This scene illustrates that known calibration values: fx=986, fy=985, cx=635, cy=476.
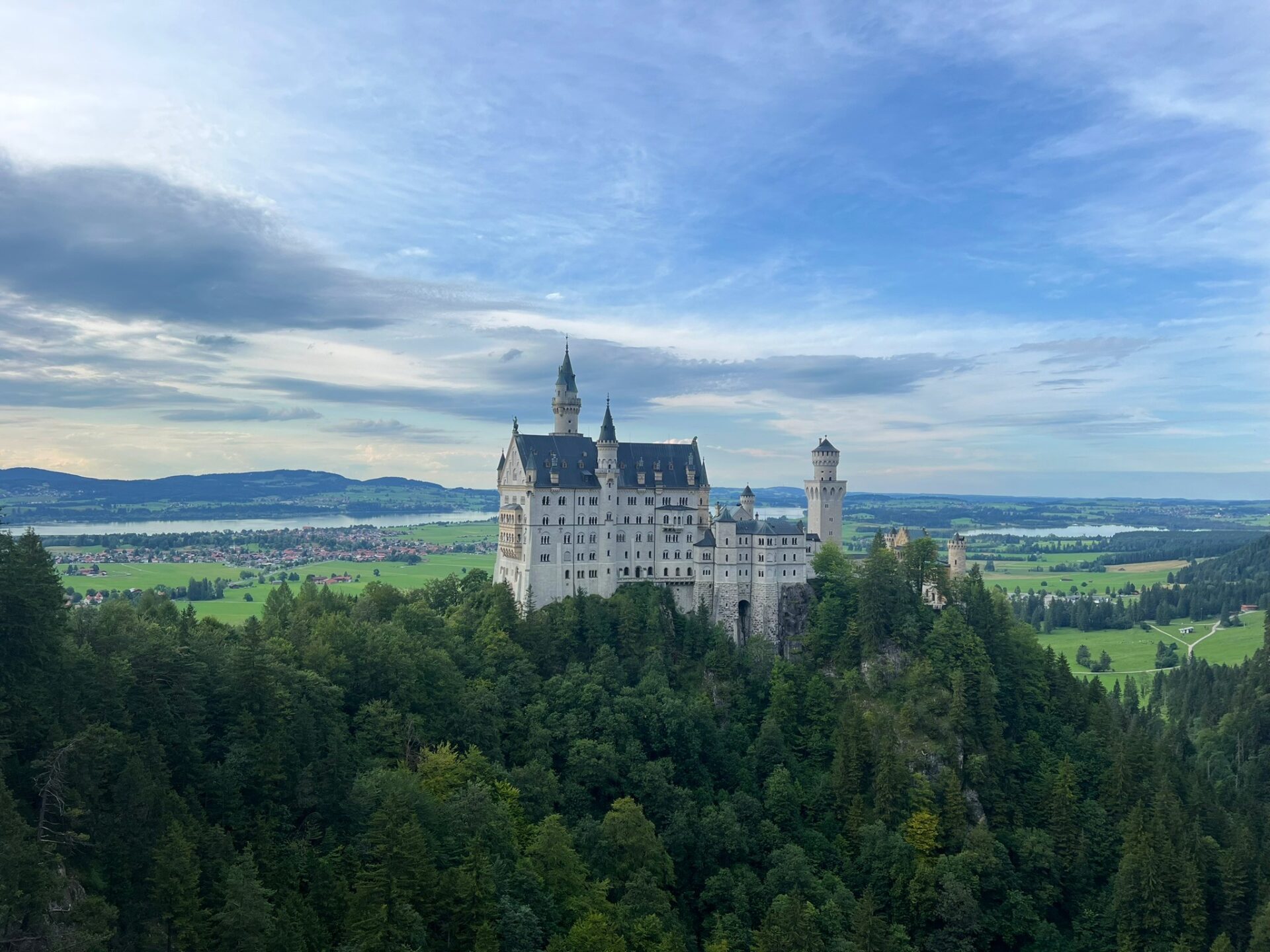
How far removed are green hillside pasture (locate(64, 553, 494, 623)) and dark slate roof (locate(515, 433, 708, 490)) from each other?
125ft

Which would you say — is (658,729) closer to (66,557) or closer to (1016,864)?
(1016,864)

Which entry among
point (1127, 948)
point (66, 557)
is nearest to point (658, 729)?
point (1127, 948)

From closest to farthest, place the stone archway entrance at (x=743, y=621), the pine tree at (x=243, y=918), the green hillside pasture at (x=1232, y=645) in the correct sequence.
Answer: the pine tree at (x=243, y=918) < the stone archway entrance at (x=743, y=621) < the green hillside pasture at (x=1232, y=645)

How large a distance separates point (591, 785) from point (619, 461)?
1414 inches

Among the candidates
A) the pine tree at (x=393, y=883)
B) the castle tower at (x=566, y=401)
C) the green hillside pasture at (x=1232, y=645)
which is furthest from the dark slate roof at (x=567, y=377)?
the green hillside pasture at (x=1232, y=645)

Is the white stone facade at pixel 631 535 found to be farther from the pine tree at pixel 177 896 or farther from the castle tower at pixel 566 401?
the pine tree at pixel 177 896

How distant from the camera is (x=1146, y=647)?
18688 centimetres

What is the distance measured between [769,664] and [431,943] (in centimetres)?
5038

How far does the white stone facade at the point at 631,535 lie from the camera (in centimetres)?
9562

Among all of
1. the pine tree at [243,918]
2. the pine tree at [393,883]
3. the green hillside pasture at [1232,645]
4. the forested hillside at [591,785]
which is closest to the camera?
the pine tree at [243,918]

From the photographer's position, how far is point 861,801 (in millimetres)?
80812

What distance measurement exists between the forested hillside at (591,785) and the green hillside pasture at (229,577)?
44855 mm

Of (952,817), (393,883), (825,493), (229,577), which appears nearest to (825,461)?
(825,493)

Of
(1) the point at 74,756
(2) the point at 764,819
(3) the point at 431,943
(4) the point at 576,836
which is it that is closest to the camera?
(1) the point at 74,756
